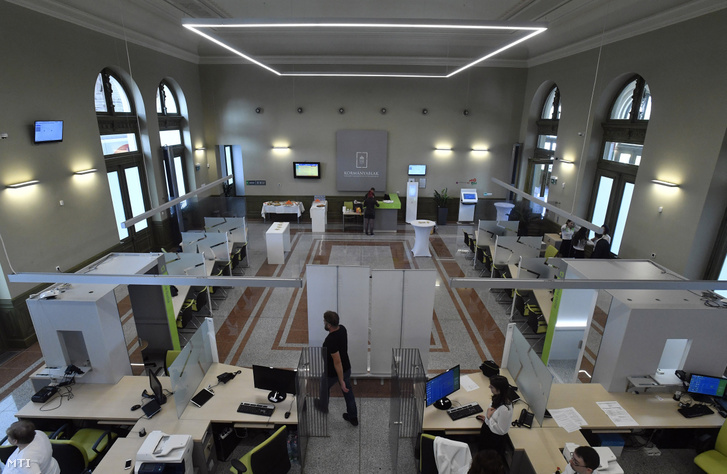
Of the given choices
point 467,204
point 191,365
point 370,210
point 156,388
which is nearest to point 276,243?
point 370,210

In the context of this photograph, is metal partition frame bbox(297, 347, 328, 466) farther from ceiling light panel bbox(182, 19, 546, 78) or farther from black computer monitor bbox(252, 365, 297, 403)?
ceiling light panel bbox(182, 19, 546, 78)

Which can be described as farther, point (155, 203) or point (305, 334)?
point (155, 203)

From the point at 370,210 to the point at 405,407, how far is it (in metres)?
7.84

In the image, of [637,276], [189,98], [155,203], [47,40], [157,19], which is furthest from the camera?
[189,98]

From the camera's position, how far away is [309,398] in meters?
4.78

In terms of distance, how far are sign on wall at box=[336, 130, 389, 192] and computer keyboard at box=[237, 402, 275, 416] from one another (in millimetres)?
10015

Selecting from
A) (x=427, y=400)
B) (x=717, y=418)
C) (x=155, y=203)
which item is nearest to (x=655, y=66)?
(x=717, y=418)

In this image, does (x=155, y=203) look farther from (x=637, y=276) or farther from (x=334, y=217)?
(x=637, y=276)

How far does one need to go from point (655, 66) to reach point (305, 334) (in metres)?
8.33

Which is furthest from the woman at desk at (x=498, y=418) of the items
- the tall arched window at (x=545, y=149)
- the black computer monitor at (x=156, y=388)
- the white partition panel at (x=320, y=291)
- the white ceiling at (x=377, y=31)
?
the tall arched window at (x=545, y=149)

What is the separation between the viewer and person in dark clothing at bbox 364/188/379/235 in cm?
1166

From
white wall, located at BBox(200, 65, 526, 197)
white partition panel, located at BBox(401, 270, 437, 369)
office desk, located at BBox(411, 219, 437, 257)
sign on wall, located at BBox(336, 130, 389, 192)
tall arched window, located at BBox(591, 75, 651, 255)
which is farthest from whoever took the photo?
sign on wall, located at BBox(336, 130, 389, 192)

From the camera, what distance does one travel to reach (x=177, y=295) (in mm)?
6570

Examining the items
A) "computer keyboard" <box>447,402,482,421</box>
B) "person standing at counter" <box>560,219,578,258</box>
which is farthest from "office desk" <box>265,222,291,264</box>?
"person standing at counter" <box>560,219,578,258</box>
